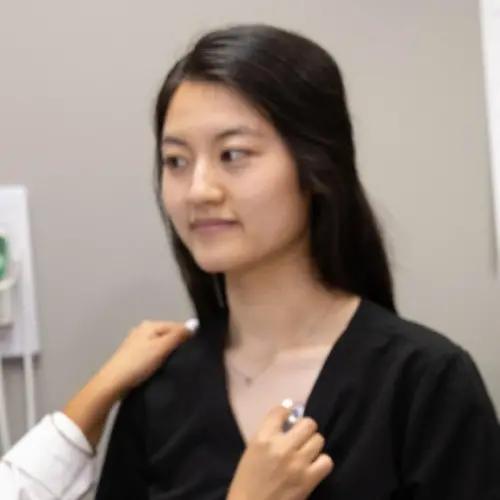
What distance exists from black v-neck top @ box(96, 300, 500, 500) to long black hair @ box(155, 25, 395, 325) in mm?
58

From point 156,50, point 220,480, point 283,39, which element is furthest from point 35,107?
point 220,480

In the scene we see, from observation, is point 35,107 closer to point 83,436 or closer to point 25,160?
point 25,160

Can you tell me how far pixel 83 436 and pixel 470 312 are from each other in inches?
21.5

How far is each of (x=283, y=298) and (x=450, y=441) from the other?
0.21m

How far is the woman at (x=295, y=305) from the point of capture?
2.53ft

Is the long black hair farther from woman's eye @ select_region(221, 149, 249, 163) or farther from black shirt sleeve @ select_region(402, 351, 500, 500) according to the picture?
black shirt sleeve @ select_region(402, 351, 500, 500)

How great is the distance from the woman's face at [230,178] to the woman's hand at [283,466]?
168 millimetres

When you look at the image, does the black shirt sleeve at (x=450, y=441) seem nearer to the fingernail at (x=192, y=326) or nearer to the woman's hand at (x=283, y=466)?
the woman's hand at (x=283, y=466)

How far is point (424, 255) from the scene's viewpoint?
1.15 m

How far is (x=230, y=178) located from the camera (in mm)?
784

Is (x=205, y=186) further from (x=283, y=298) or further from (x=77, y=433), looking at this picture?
(x=77, y=433)

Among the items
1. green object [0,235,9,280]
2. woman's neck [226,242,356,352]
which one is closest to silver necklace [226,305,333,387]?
woman's neck [226,242,356,352]

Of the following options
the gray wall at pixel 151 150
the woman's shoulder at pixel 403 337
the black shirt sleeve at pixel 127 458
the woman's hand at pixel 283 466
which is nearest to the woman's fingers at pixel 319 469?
the woman's hand at pixel 283 466

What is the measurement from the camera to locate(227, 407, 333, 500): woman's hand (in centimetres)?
76
